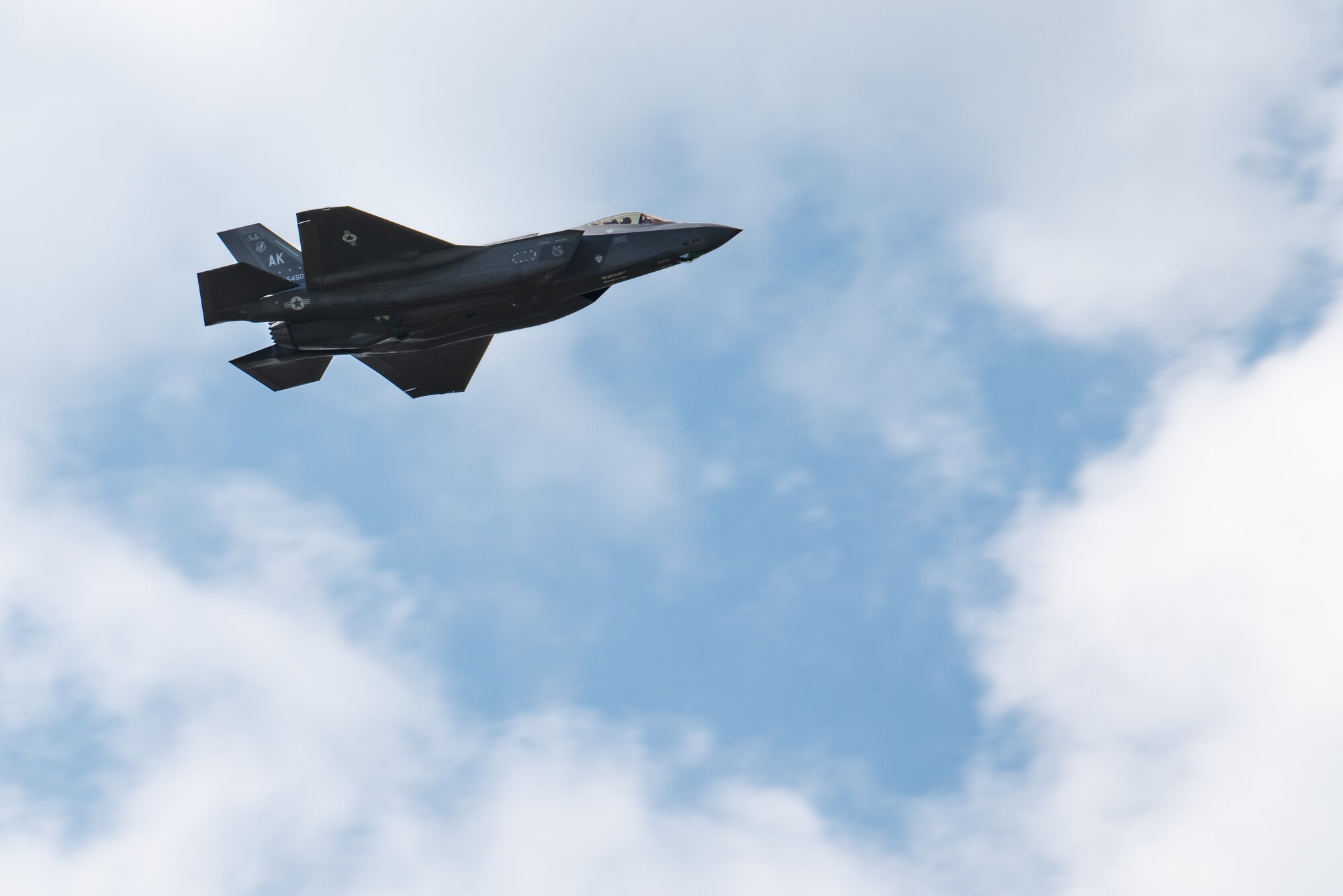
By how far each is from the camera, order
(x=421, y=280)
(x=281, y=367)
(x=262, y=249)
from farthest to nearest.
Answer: (x=262, y=249) < (x=281, y=367) < (x=421, y=280)

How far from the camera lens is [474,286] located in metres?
46.6

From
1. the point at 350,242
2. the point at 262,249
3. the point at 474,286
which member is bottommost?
the point at 474,286

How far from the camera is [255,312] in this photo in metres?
47.9

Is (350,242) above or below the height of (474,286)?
above

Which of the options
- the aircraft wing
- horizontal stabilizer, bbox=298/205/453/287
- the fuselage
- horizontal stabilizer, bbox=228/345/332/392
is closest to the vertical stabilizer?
horizontal stabilizer, bbox=228/345/332/392

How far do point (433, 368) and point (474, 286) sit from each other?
8090 mm

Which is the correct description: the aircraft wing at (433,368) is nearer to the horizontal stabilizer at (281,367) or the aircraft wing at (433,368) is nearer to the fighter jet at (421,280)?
the horizontal stabilizer at (281,367)

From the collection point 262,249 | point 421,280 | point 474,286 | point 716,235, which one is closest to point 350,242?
point 421,280

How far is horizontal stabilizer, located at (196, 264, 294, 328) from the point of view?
47625 mm

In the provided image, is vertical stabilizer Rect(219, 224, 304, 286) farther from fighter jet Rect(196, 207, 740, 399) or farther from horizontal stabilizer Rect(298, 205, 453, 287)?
horizontal stabilizer Rect(298, 205, 453, 287)

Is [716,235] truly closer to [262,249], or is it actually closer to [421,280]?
[421,280]

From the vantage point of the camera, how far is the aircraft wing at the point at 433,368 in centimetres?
5331

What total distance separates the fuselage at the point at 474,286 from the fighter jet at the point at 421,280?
3 centimetres

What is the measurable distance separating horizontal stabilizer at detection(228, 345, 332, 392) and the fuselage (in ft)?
6.64
